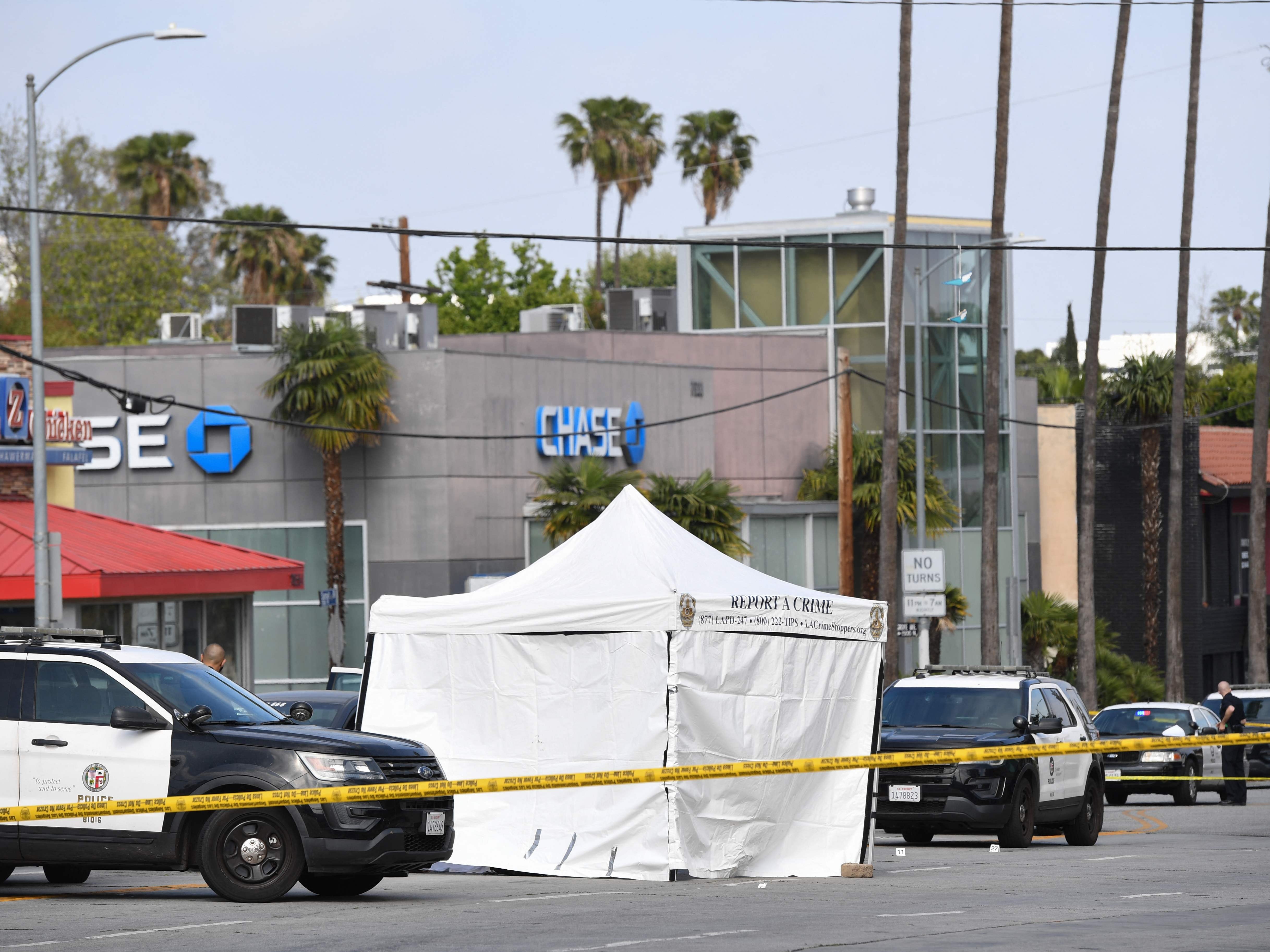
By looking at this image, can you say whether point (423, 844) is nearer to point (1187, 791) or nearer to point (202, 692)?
point (202, 692)

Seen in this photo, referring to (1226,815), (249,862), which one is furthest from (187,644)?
(249,862)

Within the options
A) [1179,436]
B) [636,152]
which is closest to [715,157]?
[636,152]

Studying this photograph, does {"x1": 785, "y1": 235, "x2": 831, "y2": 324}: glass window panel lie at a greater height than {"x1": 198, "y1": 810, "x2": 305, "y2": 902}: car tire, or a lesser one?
greater

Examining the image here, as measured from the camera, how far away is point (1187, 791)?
96.6 feet

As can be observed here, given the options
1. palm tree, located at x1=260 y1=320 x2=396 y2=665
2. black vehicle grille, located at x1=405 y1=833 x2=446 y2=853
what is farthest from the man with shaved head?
palm tree, located at x1=260 y1=320 x2=396 y2=665

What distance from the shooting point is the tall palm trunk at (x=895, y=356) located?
34.1 metres

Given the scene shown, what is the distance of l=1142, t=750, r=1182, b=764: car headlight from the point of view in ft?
96.8

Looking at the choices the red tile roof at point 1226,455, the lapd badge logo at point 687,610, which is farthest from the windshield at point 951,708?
the red tile roof at point 1226,455

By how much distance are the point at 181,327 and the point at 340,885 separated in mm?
39824

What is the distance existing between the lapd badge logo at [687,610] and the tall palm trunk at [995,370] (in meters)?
21.3

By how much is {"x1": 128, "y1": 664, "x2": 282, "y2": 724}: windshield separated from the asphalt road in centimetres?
129

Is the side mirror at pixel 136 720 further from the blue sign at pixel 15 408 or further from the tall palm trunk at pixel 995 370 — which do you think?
the tall palm trunk at pixel 995 370

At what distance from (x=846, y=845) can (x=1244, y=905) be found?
3660 mm

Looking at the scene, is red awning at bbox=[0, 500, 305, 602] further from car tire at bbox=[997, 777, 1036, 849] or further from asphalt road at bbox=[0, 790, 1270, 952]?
car tire at bbox=[997, 777, 1036, 849]
